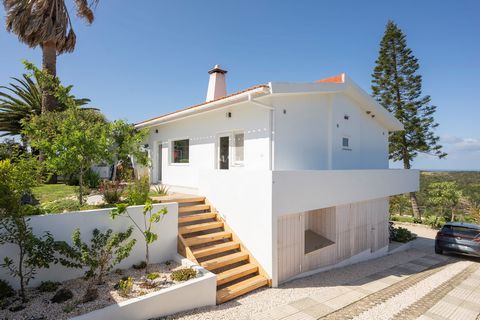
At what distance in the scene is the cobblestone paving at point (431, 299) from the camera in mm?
6761

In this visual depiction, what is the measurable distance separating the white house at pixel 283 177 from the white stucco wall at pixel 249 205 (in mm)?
34

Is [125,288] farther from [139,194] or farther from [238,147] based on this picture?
[238,147]

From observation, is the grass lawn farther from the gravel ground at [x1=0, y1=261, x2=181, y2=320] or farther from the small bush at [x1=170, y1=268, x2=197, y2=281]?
the small bush at [x1=170, y1=268, x2=197, y2=281]

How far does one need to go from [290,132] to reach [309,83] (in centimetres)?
204

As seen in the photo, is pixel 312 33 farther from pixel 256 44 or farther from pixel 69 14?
pixel 69 14

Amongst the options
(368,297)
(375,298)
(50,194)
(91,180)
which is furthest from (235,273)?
(91,180)

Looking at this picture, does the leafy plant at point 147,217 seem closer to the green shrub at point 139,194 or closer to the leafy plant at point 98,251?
the leafy plant at point 98,251

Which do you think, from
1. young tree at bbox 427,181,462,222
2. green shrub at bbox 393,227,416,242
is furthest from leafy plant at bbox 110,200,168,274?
young tree at bbox 427,181,462,222

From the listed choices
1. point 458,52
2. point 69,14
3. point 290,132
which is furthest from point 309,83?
point 69,14

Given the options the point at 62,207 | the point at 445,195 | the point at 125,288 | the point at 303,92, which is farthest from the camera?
the point at 445,195

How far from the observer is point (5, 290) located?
544 cm

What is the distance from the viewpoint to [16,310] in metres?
5.03

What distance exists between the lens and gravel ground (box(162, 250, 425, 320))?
613 centimetres

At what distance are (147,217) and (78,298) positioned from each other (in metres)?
2.54
